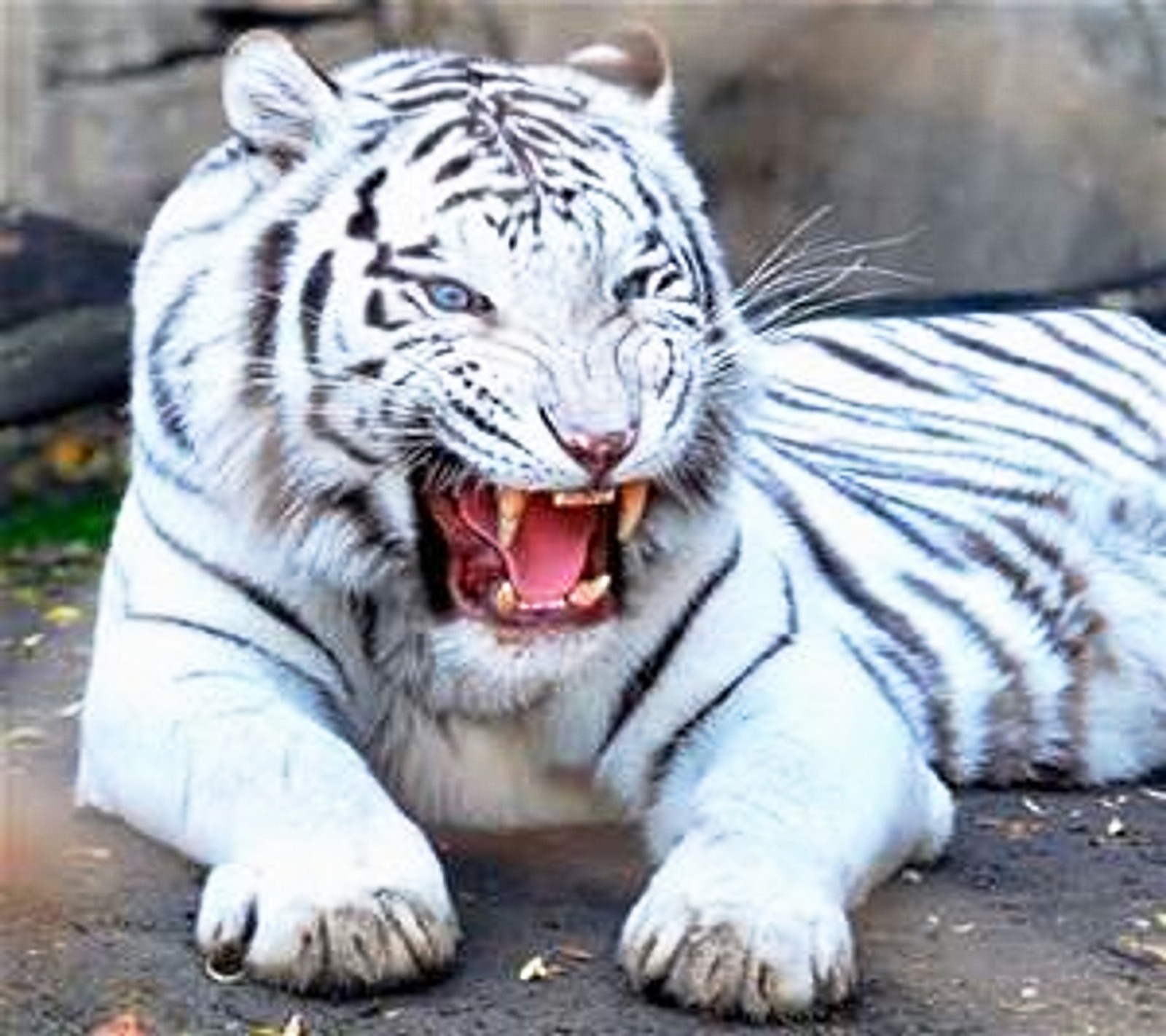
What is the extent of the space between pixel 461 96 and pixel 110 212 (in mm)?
2541

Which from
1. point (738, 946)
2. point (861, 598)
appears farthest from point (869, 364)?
point (738, 946)

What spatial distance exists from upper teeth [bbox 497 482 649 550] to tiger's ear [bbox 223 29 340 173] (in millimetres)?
417

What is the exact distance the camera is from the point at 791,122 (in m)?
5.48

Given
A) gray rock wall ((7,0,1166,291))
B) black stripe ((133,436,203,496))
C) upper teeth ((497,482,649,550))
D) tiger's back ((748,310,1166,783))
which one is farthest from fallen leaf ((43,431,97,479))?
upper teeth ((497,482,649,550))

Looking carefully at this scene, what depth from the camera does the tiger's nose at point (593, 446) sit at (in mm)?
2502

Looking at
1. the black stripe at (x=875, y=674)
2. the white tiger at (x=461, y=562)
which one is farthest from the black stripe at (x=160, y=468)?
the black stripe at (x=875, y=674)

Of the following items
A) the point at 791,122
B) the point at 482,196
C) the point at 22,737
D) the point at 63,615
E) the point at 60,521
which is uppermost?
the point at 482,196

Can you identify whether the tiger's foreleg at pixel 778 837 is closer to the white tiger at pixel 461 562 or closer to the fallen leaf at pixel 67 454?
the white tiger at pixel 461 562

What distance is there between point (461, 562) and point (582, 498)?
0.59 feet

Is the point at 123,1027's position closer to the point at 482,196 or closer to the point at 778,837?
the point at 778,837

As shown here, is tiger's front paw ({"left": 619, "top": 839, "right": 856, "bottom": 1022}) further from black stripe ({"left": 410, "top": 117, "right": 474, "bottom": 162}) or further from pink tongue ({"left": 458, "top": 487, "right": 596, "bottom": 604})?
black stripe ({"left": 410, "top": 117, "right": 474, "bottom": 162})

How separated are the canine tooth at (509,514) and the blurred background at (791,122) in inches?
106

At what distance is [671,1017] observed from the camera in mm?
2436

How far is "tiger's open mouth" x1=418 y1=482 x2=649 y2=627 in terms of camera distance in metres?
2.66
